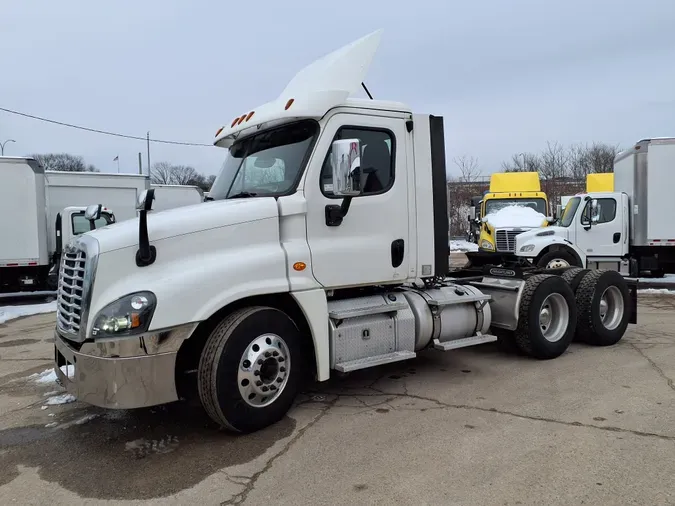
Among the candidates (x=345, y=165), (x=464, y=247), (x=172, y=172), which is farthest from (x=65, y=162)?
(x=345, y=165)

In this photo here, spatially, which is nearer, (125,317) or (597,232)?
(125,317)

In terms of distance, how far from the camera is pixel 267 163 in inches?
200

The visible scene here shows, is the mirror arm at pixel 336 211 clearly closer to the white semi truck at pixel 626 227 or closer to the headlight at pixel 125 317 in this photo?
the headlight at pixel 125 317

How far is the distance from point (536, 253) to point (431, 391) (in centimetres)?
883

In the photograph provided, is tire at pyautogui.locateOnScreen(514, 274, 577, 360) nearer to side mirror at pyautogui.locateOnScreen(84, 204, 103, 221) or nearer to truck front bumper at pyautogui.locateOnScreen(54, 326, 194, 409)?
truck front bumper at pyautogui.locateOnScreen(54, 326, 194, 409)

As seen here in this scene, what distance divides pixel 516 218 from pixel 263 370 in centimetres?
1238

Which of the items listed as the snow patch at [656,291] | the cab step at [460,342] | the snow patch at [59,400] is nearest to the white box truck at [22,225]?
the snow patch at [59,400]

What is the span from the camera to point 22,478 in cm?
374

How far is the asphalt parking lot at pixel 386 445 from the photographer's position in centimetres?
345

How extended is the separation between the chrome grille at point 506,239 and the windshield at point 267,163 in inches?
416

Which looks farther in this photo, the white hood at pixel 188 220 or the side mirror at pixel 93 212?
the side mirror at pixel 93 212

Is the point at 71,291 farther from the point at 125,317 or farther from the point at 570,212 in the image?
the point at 570,212

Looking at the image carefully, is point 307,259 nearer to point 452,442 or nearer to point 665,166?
point 452,442

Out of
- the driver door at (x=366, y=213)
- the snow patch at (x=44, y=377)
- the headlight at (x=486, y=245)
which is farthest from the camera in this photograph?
the headlight at (x=486, y=245)
